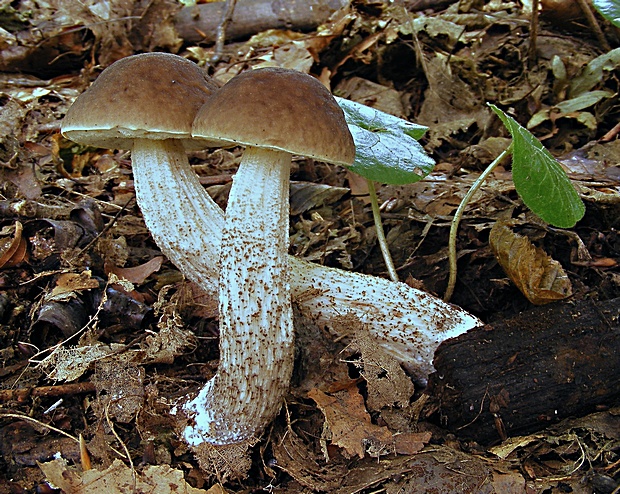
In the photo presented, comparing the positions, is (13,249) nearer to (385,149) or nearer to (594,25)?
(385,149)

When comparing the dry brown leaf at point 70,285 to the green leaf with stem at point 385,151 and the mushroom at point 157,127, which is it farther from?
the green leaf with stem at point 385,151

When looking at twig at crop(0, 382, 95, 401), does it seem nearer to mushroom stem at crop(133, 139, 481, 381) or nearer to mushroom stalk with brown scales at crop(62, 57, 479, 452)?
mushroom stalk with brown scales at crop(62, 57, 479, 452)

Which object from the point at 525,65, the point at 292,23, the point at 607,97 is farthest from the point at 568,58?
the point at 292,23

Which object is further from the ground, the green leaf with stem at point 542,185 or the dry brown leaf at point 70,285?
the green leaf with stem at point 542,185

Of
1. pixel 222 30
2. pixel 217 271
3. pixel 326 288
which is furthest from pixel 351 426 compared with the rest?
pixel 222 30

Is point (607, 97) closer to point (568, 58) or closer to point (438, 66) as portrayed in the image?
point (568, 58)

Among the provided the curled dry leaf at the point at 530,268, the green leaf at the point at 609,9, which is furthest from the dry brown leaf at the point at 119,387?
the green leaf at the point at 609,9
